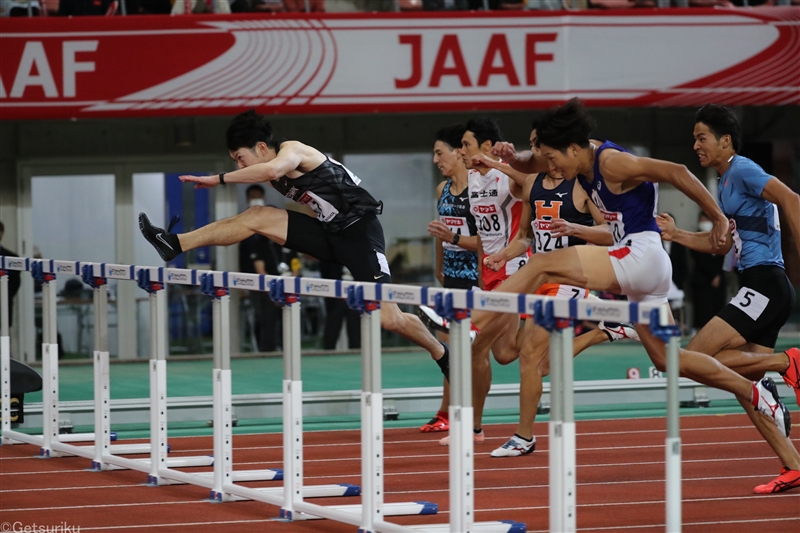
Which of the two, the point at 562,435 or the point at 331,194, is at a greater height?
the point at 331,194

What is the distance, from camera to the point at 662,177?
5.66 m

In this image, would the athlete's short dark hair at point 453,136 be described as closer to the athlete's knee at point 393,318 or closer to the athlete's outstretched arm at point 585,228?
the athlete's outstretched arm at point 585,228

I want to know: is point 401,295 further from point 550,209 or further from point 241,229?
point 550,209

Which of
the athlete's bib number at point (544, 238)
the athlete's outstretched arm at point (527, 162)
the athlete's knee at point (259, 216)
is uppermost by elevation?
the athlete's outstretched arm at point (527, 162)

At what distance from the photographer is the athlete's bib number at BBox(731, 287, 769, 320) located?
6.15 metres

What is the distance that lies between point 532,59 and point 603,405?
525cm

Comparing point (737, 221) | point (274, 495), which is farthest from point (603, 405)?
point (274, 495)

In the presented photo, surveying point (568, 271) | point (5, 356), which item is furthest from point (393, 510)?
point (5, 356)

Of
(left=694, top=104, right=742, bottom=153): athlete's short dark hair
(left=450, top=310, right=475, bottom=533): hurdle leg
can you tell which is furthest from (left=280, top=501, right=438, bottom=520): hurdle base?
(left=694, top=104, right=742, bottom=153): athlete's short dark hair

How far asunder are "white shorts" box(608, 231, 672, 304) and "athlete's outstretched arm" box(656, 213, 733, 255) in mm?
185

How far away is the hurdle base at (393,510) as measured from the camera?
18.0 feet

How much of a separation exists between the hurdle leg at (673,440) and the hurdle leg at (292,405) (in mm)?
2175

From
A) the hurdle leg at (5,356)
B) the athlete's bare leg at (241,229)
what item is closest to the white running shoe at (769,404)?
the athlete's bare leg at (241,229)

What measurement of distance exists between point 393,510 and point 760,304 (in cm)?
226
